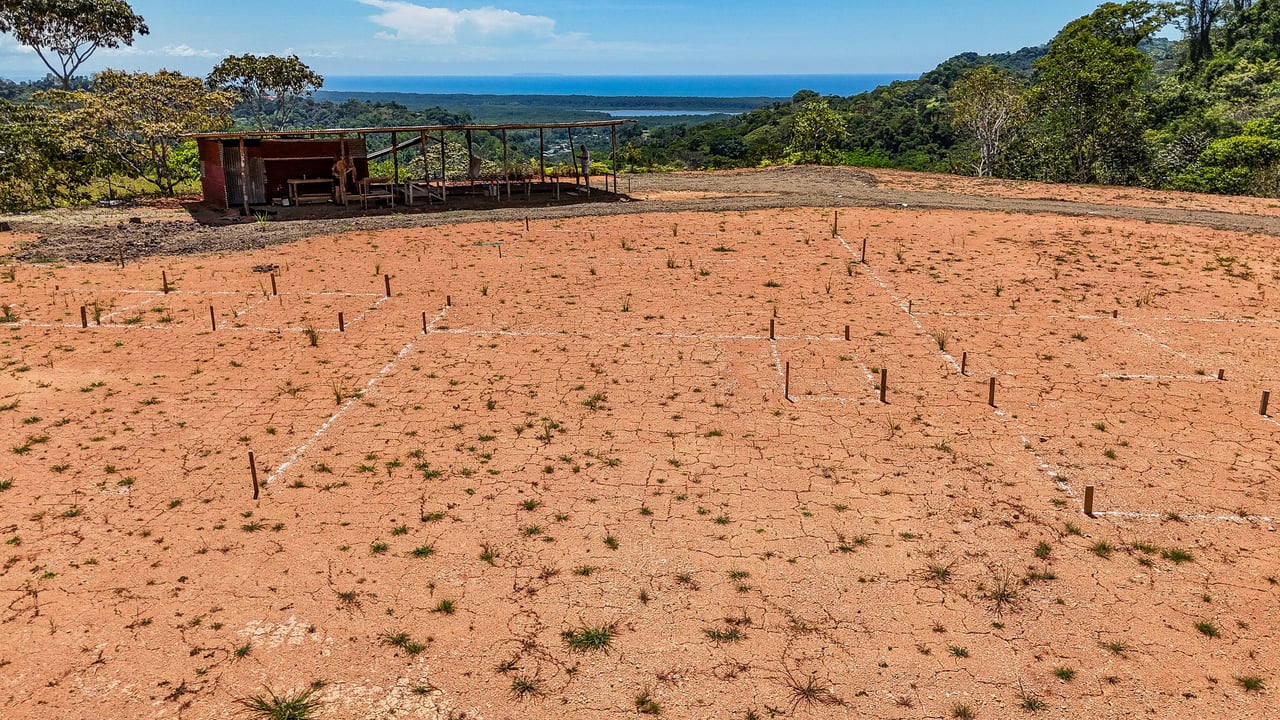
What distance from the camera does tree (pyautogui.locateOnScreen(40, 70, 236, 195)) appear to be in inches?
1276

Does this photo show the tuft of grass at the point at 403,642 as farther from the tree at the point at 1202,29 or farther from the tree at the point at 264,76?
the tree at the point at 1202,29

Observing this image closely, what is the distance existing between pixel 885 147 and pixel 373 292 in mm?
58752

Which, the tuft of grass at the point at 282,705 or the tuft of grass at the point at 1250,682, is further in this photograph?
the tuft of grass at the point at 1250,682

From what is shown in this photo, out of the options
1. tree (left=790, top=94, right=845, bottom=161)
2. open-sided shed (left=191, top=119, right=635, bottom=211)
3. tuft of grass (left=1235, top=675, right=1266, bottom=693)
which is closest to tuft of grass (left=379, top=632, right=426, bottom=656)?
tuft of grass (left=1235, top=675, right=1266, bottom=693)

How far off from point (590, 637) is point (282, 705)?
8.22 feet

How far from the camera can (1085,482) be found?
1009 centimetres

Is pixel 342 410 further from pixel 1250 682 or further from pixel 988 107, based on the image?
pixel 988 107

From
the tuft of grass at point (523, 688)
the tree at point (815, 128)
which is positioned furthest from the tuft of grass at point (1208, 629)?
the tree at point (815, 128)

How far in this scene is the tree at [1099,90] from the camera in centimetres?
3959

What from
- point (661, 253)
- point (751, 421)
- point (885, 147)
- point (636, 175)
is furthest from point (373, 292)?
point (885, 147)

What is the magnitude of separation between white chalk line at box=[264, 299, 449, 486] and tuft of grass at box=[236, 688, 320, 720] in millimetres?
3936

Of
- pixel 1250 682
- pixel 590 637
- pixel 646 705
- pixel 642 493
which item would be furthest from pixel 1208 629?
pixel 642 493

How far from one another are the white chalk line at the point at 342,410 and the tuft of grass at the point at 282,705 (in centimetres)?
394

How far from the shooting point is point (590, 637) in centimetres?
738
